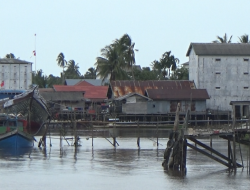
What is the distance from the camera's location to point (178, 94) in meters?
73.9

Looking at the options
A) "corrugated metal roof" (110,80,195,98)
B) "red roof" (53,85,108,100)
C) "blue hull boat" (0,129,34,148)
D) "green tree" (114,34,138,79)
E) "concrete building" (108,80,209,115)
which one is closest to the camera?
"blue hull boat" (0,129,34,148)

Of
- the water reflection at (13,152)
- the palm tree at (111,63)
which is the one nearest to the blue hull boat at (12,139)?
the water reflection at (13,152)

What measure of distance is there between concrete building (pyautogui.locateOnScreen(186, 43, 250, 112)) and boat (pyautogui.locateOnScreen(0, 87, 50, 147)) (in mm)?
25598

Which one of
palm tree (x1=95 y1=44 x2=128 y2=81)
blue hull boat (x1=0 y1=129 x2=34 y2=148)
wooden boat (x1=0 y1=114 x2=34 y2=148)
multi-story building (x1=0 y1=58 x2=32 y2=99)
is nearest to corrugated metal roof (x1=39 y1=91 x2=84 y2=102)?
palm tree (x1=95 y1=44 x2=128 y2=81)

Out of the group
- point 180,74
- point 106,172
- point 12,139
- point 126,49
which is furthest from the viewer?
point 180,74

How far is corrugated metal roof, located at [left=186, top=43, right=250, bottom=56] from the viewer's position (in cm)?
7431

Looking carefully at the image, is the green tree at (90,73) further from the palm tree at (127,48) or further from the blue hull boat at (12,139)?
the blue hull boat at (12,139)

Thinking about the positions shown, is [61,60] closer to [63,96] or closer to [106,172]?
[63,96]

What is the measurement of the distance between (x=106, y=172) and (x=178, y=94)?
1652 inches

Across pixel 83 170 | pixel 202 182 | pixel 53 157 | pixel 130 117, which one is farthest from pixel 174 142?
pixel 130 117

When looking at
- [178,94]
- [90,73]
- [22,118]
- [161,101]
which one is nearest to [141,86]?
[161,101]

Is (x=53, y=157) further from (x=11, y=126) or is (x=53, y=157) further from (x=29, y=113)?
(x=29, y=113)

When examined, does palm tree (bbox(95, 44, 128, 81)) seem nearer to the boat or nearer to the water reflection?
the boat

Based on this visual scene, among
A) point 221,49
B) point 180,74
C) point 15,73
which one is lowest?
point 180,74
